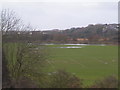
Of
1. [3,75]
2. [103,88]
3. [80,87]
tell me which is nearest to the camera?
[103,88]

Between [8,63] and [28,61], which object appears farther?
[28,61]

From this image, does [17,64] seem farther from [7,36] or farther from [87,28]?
[87,28]

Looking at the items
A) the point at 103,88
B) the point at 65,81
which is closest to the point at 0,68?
the point at 65,81

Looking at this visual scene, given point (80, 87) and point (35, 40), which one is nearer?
point (80, 87)

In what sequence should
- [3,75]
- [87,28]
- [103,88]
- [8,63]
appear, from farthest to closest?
[87,28]
[8,63]
[3,75]
[103,88]

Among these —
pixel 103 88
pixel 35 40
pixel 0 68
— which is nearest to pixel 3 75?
pixel 0 68

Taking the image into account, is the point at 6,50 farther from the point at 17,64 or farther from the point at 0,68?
the point at 0,68

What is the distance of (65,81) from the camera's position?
5.87 m

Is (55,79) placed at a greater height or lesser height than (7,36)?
lesser

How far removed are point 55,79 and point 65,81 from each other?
0.25m

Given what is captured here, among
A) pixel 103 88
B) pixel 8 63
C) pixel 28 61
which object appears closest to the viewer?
pixel 103 88

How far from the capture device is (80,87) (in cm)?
565

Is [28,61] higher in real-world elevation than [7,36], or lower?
lower

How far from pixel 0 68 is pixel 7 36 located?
7.66ft
